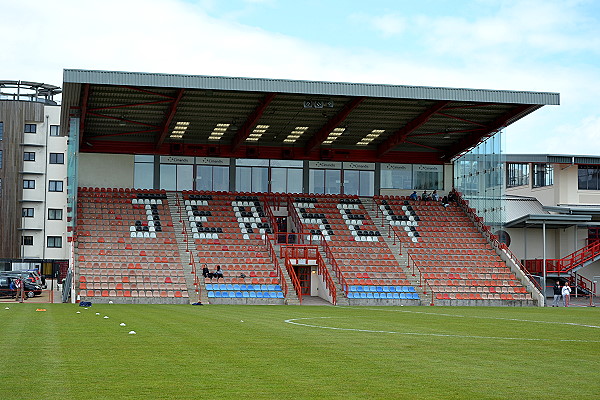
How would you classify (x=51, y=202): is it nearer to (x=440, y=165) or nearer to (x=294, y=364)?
(x=440, y=165)

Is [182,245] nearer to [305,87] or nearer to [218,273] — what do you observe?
[218,273]

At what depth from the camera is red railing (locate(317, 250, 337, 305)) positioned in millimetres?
42562

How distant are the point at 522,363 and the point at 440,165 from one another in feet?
147

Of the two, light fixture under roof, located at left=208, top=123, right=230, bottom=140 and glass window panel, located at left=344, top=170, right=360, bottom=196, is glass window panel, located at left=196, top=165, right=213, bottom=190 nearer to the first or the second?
light fixture under roof, located at left=208, top=123, right=230, bottom=140

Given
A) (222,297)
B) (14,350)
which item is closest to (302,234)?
(222,297)

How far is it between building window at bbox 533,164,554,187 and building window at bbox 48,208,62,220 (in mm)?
47316

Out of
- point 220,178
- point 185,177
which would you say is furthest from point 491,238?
point 185,177

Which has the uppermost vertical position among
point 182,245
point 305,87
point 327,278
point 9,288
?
point 305,87

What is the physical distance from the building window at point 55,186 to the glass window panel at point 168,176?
1370 inches

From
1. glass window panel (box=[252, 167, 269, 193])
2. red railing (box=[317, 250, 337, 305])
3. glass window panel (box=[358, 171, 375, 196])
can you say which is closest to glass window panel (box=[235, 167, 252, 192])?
glass window panel (box=[252, 167, 269, 193])

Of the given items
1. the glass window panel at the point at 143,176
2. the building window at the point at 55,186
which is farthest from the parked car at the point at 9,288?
the building window at the point at 55,186

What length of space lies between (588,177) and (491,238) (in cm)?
1201

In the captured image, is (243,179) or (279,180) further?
(279,180)

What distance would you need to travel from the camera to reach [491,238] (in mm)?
52062
